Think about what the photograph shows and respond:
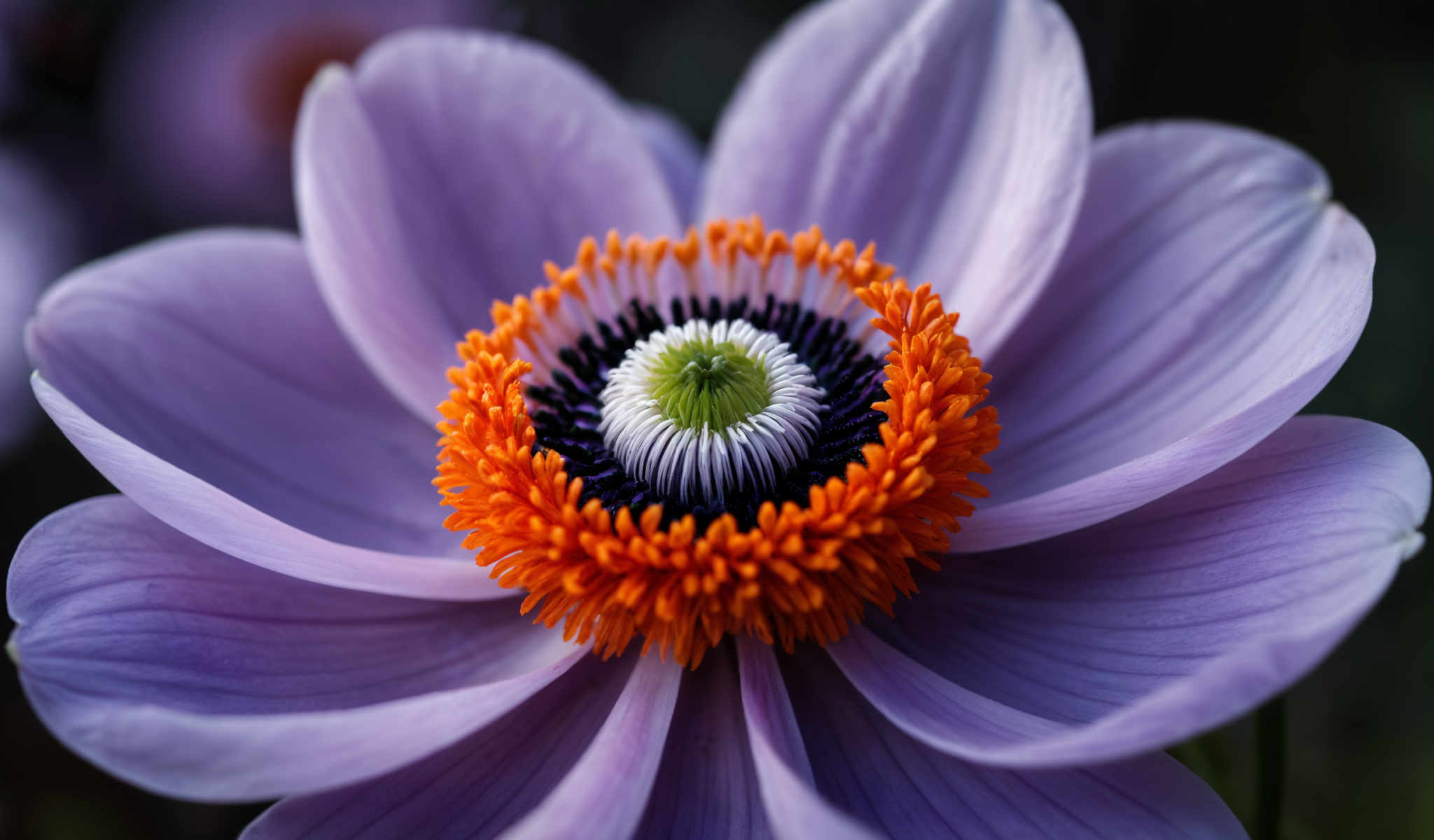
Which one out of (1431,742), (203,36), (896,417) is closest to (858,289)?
(896,417)

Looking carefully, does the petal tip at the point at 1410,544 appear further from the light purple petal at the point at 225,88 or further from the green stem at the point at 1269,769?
the light purple petal at the point at 225,88

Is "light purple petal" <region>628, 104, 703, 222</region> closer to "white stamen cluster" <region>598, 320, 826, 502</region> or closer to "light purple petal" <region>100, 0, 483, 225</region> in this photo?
"white stamen cluster" <region>598, 320, 826, 502</region>

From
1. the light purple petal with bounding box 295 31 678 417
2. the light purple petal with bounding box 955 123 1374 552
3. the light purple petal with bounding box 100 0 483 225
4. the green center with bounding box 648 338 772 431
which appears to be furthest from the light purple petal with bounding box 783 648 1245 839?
the light purple petal with bounding box 100 0 483 225

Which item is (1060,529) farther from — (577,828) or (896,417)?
(577,828)

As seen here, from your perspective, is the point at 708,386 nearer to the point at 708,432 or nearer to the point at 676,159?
the point at 708,432

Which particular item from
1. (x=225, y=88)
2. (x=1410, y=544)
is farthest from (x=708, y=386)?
(x=225, y=88)

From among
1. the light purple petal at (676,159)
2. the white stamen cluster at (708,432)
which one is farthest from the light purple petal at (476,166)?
the white stamen cluster at (708,432)
